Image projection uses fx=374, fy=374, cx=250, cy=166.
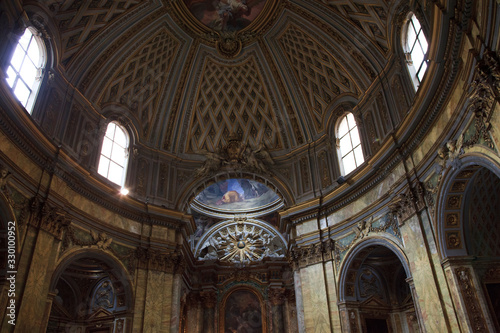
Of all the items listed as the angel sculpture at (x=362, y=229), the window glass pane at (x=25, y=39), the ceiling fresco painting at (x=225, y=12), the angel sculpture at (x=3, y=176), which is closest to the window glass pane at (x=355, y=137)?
the angel sculpture at (x=362, y=229)

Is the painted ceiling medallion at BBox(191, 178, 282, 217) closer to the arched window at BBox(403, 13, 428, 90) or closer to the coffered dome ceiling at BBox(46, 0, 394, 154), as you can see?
the coffered dome ceiling at BBox(46, 0, 394, 154)

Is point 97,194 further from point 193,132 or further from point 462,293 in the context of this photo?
point 462,293

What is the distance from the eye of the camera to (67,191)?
13.4m

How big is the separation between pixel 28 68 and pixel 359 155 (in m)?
12.9

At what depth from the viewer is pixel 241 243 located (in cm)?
2358

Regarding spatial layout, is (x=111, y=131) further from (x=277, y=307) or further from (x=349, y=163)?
(x=277, y=307)

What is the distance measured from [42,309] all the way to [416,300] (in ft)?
37.1

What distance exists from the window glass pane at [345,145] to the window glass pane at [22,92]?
12735 mm

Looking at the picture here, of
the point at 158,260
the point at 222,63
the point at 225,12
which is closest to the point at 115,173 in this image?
the point at 158,260

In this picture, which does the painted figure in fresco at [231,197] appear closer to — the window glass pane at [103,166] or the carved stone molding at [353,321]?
the window glass pane at [103,166]

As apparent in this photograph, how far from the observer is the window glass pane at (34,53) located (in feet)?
41.9

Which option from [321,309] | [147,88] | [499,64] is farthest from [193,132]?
[499,64]

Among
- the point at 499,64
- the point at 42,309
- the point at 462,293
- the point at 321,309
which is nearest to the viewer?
the point at 499,64

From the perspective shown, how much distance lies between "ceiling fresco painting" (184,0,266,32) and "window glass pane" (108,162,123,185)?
805 centimetres
